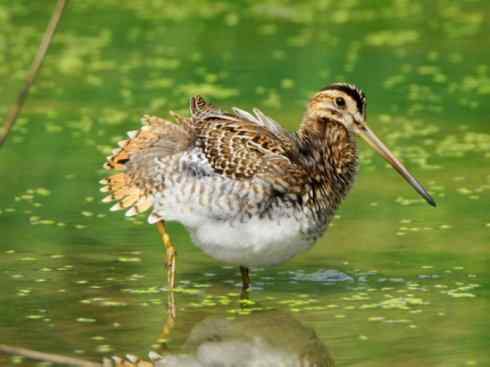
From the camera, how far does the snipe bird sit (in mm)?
8172

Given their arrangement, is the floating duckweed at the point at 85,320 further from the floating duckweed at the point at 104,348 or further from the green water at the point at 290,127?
the floating duckweed at the point at 104,348

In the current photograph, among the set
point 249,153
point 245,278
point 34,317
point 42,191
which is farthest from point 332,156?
point 42,191

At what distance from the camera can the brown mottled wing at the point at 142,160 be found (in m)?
8.55

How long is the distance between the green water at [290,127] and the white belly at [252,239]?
305 millimetres

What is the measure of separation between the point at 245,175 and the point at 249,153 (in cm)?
18

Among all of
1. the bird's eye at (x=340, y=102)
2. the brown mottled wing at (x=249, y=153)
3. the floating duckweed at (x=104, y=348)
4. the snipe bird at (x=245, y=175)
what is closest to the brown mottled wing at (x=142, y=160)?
the snipe bird at (x=245, y=175)

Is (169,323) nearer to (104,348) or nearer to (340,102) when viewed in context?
(104,348)

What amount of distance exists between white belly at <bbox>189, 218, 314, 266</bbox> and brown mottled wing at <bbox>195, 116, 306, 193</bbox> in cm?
24

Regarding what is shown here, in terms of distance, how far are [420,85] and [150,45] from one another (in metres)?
3.42

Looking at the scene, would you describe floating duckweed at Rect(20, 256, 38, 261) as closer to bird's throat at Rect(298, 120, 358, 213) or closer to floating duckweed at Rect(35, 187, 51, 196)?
floating duckweed at Rect(35, 187, 51, 196)

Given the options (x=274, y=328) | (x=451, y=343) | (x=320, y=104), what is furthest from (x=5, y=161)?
(x=451, y=343)

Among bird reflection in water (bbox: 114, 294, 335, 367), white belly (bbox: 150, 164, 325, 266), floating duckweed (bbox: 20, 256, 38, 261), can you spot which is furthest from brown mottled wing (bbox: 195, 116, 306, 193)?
floating duckweed (bbox: 20, 256, 38, 261)

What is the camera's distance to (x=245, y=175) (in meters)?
8.27

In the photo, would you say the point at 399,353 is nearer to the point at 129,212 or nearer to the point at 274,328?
the point at 274,328
